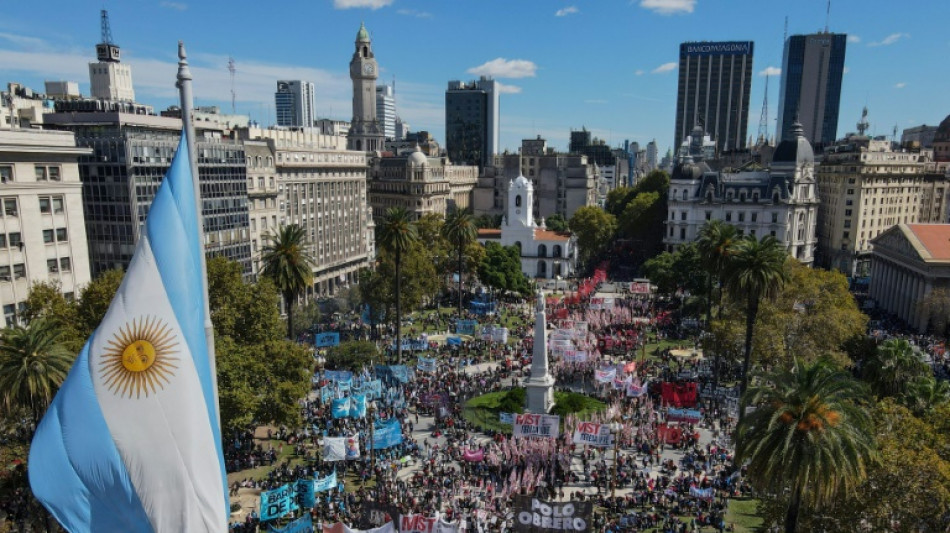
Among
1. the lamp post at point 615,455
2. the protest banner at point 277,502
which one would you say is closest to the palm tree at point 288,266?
the protest banner at point 277,502

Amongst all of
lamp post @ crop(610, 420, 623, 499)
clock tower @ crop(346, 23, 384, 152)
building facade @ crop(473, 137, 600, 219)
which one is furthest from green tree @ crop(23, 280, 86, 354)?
clock tower @ crop(346, 23, 384, 152)

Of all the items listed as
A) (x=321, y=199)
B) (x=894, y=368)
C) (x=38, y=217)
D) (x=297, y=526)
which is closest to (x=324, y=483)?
(x=297, y=526)

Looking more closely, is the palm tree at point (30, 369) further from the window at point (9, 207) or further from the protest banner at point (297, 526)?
the window at point (9, 207)

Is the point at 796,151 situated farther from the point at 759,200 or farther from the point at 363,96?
the point at 363,96

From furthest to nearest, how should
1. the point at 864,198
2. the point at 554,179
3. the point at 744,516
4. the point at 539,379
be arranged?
the point at 554,179 < the point at 864,198 < the point at 539,379 < the point at 744,516

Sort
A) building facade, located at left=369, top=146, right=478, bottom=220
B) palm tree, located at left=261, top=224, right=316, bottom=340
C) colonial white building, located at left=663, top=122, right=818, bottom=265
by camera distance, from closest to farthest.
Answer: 1. palm tree, located at left=261, top=224, right=316, bottom=340
2. colonial white building, located at left=663, top=122, right=818, bottom=265
3. building facade, located at left=369, top=146, right=478, bottom=220

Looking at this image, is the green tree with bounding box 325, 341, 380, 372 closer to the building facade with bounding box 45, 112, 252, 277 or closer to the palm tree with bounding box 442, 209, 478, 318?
the building facade with bounding box 45, 112, 252, 277

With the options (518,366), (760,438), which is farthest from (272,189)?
(760,438)
